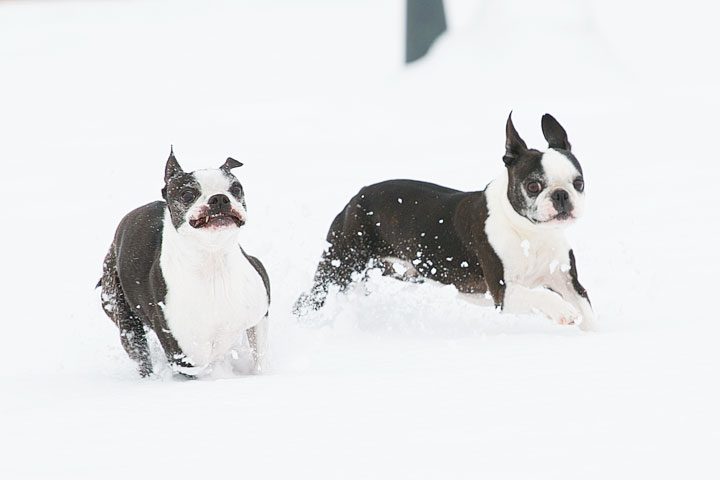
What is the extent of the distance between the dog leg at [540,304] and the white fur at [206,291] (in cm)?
136

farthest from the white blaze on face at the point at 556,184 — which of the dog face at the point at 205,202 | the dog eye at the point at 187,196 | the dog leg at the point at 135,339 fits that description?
the dog leg at the point at 135,339

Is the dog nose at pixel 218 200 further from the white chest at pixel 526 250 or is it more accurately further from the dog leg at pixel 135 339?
the white chest at pixel 526 250

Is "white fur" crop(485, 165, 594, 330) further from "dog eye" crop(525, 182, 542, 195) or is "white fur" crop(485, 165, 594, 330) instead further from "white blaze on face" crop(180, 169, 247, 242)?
"white blaze on face" crop(180, 169, 247, 242)

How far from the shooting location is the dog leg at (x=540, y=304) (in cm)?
594

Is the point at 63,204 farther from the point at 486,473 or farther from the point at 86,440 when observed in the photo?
the point at 486,473

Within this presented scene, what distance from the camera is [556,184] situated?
608 cm

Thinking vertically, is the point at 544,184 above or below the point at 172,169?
above

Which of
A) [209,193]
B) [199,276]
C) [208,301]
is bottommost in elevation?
[208,301]

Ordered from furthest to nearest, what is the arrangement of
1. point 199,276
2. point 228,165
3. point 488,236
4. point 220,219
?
1. point 488,236
2. point 228,165
3. point 199,276
4. point 220,219

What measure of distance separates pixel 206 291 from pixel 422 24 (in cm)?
1008

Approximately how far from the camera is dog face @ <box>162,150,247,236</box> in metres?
5.26

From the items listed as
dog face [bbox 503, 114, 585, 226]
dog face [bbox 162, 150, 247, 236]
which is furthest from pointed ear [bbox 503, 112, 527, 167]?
dog face [bbox 162, 150, 247, 236]

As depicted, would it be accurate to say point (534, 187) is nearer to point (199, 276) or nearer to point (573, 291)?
point (573, 291)

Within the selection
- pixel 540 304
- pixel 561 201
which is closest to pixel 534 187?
pixel 561 201
